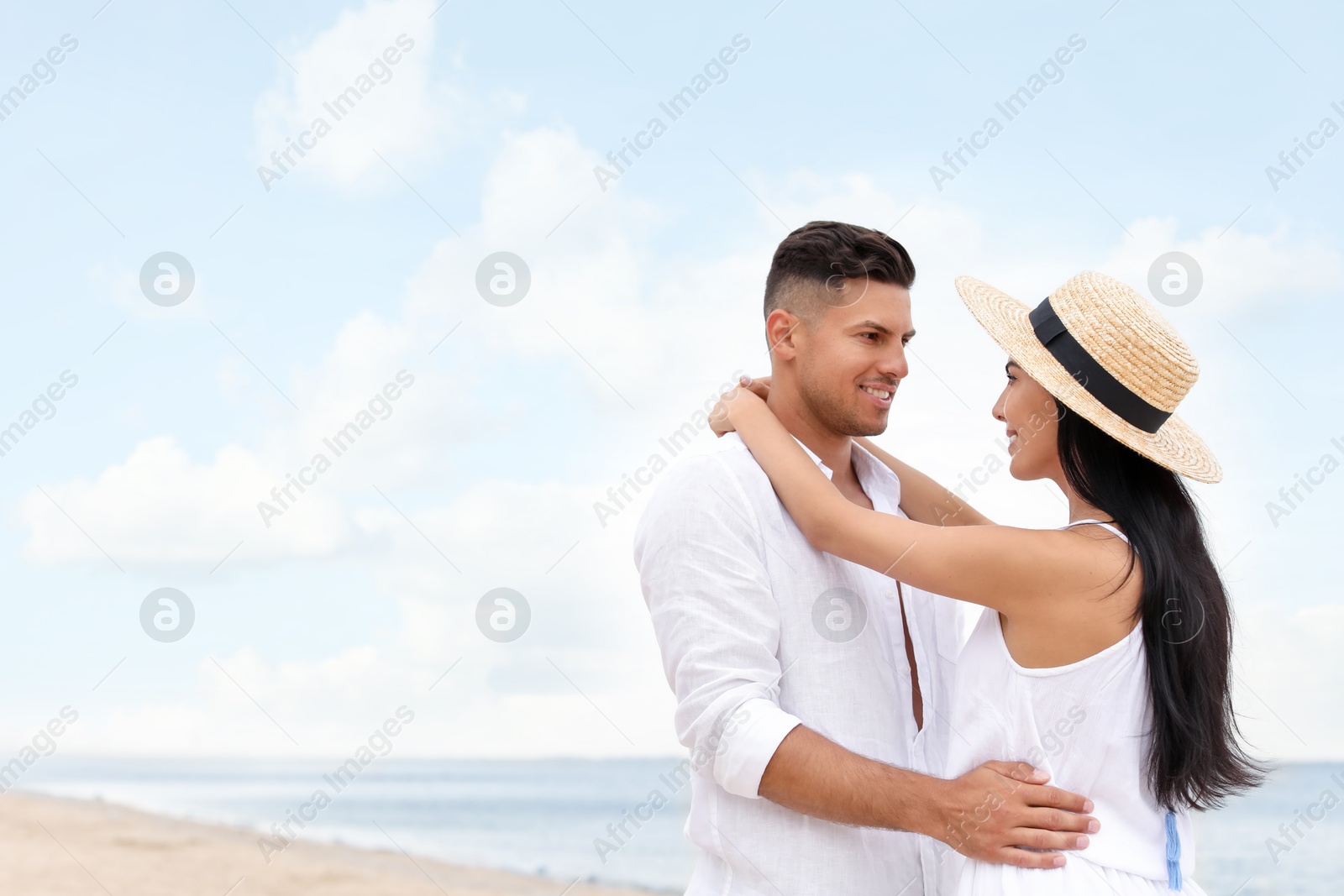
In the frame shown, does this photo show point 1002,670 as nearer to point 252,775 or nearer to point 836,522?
point 836,522

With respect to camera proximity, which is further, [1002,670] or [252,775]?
[252,775]

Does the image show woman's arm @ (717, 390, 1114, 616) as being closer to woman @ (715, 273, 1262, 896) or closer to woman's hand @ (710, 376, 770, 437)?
woman @ (715, 273, 1262, 896)

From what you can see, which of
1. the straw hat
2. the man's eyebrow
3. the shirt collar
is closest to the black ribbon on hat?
the straw hat

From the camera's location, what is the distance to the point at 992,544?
2.13 metres

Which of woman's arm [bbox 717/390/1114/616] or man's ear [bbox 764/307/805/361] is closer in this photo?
woman's arm [bbox 717/390/1114/616]

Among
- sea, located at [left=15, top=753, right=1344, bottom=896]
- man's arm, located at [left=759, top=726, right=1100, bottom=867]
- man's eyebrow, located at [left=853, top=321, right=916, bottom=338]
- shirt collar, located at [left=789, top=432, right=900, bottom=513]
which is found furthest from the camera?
sea, located at [left=15, top=753, right=1344, bottom=896]

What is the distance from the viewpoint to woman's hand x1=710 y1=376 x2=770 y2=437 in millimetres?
2766

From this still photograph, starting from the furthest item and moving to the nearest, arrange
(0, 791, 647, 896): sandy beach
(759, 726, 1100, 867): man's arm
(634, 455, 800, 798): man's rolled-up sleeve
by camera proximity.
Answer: (0, 791, 647, 896): sandy beach → (634, 455, 800, 798): man's rolled-up sleeve → (759, 726, 1100, 867): man's arm

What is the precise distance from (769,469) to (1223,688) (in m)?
1.10

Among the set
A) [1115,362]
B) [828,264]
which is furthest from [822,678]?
[828,264]

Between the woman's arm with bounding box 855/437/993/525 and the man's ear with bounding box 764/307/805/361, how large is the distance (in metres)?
0.44

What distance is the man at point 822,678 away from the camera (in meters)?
2.17

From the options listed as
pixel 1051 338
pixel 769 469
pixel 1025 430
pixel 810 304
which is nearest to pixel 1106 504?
pixel 1025 430

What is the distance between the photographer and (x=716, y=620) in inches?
90.8
